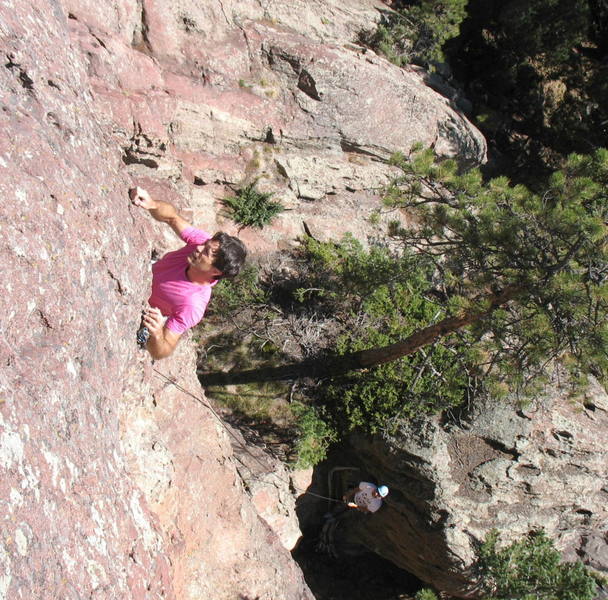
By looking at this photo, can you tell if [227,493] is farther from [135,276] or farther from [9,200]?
[9,200]

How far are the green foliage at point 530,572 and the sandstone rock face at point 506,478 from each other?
0.16 meters

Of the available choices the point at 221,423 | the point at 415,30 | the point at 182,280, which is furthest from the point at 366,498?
the point at 415,30

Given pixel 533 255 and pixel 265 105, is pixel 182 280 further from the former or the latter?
pixel 265 105

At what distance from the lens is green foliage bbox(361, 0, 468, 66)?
8977 mm

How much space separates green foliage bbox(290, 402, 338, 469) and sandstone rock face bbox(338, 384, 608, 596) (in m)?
0.84

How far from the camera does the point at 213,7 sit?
6832 millimetres

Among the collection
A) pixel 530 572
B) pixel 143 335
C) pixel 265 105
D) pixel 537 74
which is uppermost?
pixel 537 74

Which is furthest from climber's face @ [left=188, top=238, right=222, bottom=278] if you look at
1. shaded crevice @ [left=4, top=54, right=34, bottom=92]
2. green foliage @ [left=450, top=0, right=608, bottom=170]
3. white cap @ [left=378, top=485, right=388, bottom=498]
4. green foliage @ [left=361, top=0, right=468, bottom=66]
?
green foliage @ [left=450, top=0, right=608, bottom=170]

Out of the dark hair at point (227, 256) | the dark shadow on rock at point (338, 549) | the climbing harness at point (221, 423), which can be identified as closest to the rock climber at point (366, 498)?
the dark shadow on rock at point (338, 549)

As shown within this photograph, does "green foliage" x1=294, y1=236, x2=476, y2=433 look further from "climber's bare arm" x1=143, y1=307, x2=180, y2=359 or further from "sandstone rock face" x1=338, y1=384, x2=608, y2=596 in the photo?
"climber's bare arm" x1=143, y1=307, x2=180, y2=359

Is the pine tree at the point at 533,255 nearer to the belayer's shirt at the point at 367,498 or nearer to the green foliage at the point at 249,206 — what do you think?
the green foliage at the point at 249,206

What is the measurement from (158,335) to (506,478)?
5157mm

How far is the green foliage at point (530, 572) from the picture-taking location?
5895mm

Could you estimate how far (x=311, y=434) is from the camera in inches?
282
